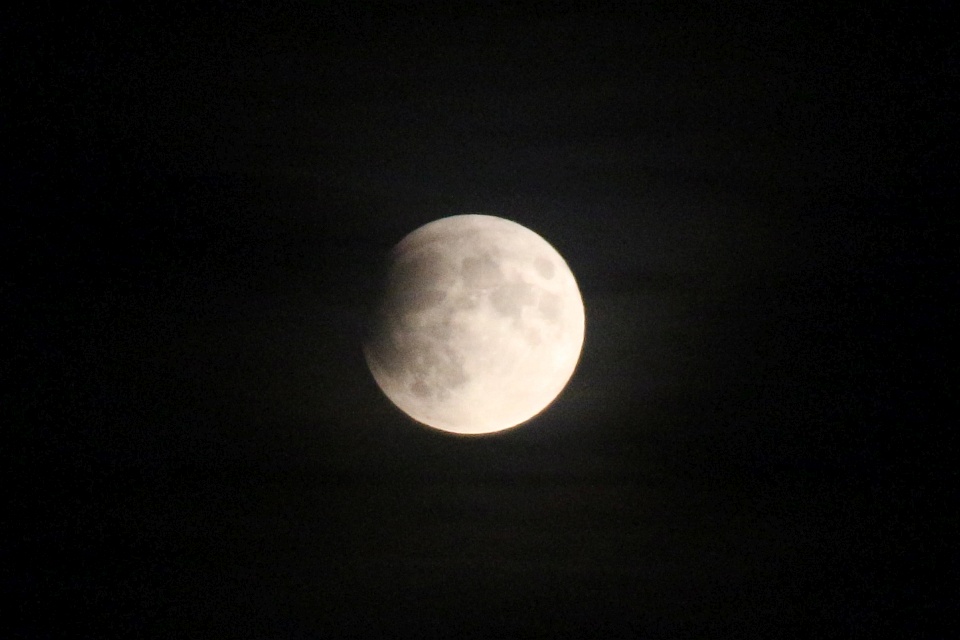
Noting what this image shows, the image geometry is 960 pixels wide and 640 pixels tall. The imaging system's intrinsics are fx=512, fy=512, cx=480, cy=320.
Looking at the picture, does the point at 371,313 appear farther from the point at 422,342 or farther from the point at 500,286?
the point at 500,286

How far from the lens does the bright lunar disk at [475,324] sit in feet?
6.72

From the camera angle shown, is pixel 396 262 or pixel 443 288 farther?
pixel 396 262

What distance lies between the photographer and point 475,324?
2.03 meters

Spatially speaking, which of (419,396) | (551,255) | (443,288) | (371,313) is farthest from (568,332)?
(371,313)

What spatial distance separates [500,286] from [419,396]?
0.62m

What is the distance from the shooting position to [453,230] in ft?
7.45

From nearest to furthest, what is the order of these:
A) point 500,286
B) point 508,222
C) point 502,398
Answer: point 500,286 → point 502,398 → point 508,222

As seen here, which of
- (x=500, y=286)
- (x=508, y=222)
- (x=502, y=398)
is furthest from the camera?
(x=508, y=222)

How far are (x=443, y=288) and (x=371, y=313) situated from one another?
40cm

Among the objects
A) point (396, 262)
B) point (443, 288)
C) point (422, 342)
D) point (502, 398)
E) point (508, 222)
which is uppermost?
point (508, 222)

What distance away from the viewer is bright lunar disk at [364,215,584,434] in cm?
205

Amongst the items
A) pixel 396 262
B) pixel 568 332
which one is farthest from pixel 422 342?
pixel 568 332

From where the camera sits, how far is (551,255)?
2.28 meters

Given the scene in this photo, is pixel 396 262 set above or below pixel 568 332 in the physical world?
above
